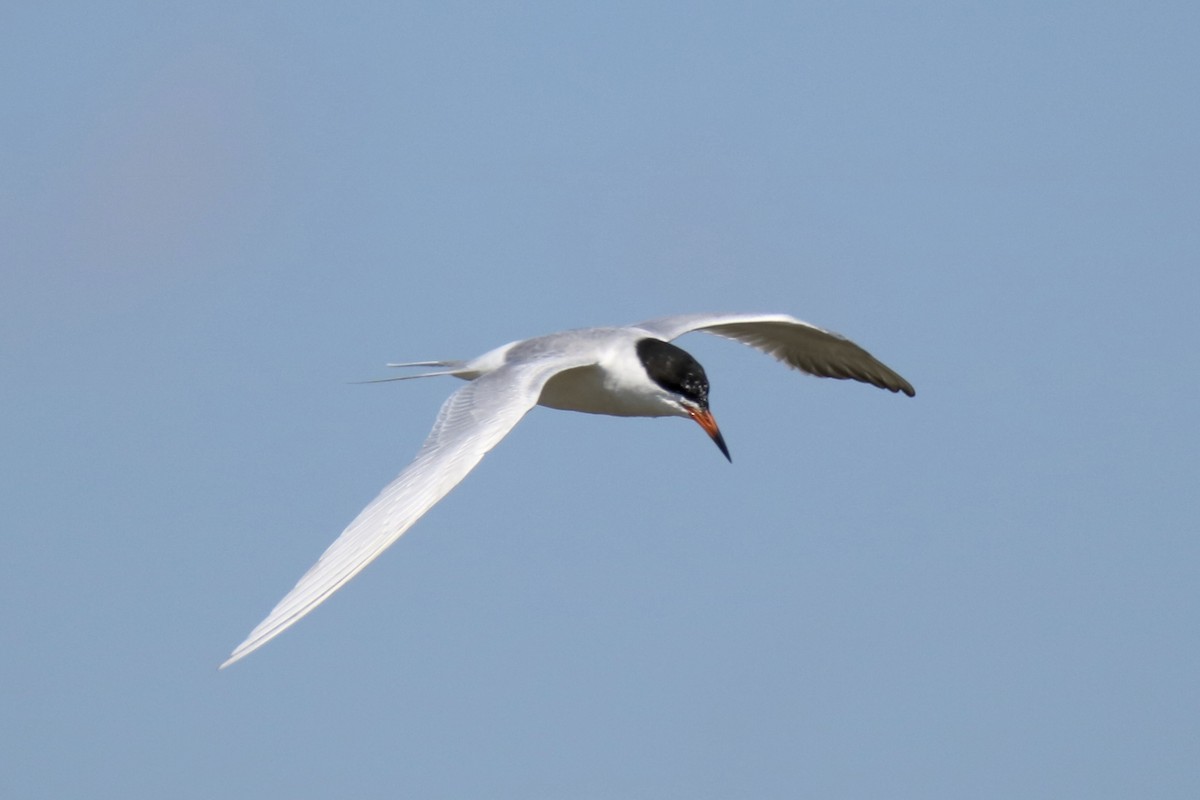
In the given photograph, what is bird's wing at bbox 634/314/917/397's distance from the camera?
1295 centimetres

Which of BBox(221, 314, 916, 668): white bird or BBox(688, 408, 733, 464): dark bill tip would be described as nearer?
BBox(221, 314, 916, 668): white bird

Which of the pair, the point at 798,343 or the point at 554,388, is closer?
the point at 554,388

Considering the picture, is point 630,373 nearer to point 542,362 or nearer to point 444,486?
point 542,362

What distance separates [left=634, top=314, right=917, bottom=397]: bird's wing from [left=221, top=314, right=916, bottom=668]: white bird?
0.01m

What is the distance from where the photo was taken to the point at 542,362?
36.6 feet

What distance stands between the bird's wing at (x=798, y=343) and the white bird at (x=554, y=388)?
11 millimetres

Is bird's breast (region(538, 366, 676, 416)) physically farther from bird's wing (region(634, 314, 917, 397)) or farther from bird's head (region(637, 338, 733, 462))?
bird's wing (region(634, 314, 917, 397))

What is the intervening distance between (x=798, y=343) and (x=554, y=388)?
8.75ft

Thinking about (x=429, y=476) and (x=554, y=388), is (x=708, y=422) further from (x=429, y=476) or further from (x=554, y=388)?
(x=429, y=476)

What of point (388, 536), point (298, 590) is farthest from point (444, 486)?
point (298, 590)

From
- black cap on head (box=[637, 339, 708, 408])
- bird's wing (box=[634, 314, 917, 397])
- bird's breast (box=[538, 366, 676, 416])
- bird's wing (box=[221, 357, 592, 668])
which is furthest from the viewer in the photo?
bird's wing (box=[634, 314, 917, 397])

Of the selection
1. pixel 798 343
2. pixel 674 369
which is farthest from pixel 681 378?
pixel 798 343

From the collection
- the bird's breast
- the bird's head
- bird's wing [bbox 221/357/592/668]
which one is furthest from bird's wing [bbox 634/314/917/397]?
bird's wing [bbox 221/357/592/668]

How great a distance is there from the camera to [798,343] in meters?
13.8
